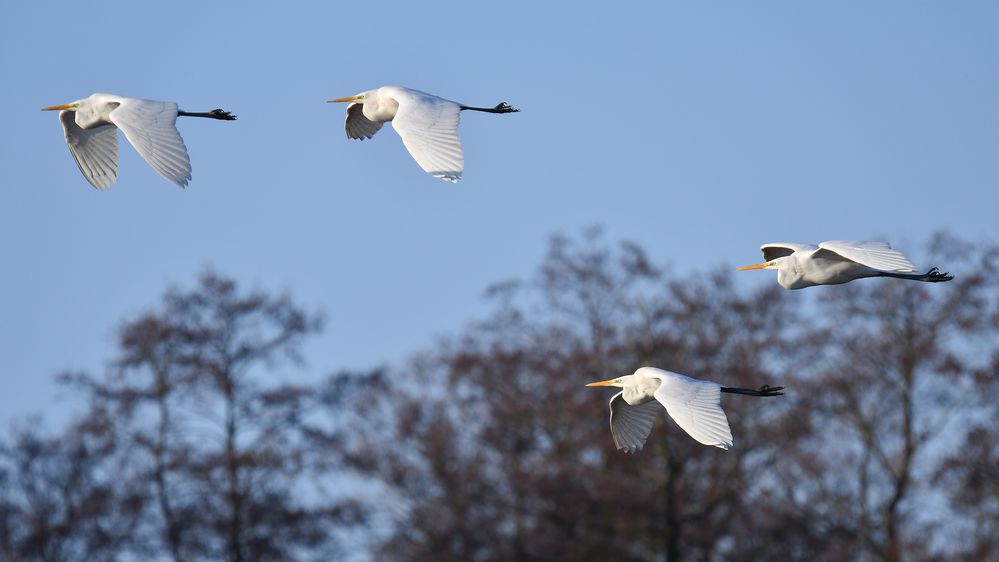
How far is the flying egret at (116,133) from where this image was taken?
12.5 metres

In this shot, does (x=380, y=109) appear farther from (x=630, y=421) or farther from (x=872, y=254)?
(x=872, y=254)

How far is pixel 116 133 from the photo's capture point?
47.3 ft

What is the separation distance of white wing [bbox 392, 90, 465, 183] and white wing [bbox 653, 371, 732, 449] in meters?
2.06

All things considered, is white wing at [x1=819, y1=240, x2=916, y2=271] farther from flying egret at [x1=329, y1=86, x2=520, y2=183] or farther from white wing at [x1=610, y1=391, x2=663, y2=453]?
flying egret at [x1=329, y1=86, x2=520, y2=183]

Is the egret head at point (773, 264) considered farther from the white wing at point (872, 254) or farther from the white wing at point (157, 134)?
the white wing at point (157, 134)

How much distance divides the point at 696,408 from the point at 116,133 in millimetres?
5185

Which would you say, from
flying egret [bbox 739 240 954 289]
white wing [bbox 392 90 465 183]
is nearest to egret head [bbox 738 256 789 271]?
flying egret [bbox 739 240 954 289]

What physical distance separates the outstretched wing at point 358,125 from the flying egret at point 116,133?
3.11 ft

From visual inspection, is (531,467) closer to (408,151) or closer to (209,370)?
(209,370)

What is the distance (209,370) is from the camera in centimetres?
2827

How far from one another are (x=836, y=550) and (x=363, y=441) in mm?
7777

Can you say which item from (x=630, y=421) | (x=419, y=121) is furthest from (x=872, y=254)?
(x=419, y=121)

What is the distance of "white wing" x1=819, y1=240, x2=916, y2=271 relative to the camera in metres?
11.7

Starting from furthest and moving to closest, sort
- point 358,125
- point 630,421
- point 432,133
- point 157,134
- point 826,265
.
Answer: point 358,125 < point 630,421 < point 826,265 < point 157,134 < point 432,133
